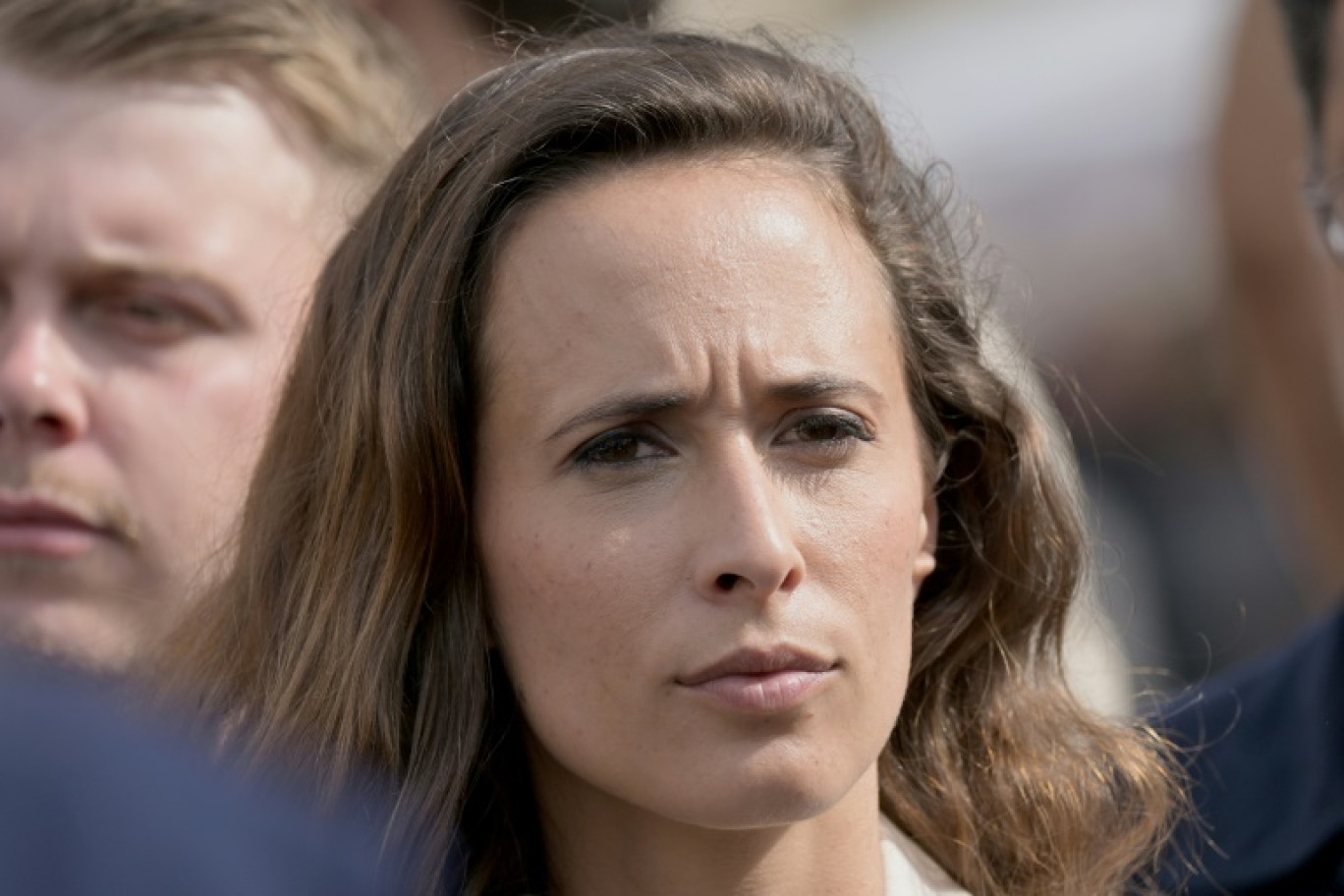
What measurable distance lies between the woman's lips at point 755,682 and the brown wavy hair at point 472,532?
0.34 metres

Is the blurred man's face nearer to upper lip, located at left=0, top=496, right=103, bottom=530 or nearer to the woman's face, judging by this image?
upper lip, located at left=0, top=496, right=103, bottom=530

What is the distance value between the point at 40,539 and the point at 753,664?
47.4 inches

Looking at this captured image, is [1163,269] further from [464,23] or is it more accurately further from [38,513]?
[38,513]

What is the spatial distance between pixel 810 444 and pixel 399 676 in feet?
1.92

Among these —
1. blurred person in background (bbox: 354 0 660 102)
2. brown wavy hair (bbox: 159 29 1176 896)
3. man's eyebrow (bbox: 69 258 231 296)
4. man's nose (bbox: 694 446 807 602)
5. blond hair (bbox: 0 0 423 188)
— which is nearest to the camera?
man's nose (bbox: 694 446 807 602)

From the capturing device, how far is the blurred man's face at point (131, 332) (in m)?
2.95

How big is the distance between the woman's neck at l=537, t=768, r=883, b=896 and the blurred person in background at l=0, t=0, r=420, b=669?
2.34ft

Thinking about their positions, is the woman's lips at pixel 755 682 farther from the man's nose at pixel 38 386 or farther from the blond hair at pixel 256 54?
the blond hair at pixel 256 54

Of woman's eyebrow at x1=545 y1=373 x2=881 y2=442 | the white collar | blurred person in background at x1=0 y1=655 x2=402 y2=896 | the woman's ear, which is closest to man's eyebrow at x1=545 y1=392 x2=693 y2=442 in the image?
woman's eyebrow at x1=545 y1=373 x2=881 y2=442

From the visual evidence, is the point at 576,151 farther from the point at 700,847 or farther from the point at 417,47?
the point at 417,47

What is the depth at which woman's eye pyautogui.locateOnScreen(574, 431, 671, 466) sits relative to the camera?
2.36 meters

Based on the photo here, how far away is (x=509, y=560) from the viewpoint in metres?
2.40

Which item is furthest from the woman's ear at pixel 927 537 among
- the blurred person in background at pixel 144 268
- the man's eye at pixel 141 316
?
the man's eye at pixel 141 316

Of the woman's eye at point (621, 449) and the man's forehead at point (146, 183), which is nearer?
the woman's eye at point (621, 449)
